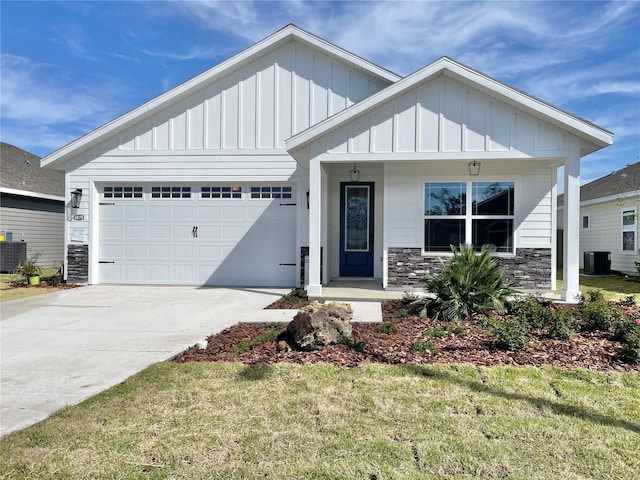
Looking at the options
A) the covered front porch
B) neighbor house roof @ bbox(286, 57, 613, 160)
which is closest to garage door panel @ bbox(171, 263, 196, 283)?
the covered front porch

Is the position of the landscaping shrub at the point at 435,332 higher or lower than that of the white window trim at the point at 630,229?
lower

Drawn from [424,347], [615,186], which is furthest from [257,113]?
[615,186]

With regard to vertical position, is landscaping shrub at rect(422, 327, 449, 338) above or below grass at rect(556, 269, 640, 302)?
below

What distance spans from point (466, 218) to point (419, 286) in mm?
1841

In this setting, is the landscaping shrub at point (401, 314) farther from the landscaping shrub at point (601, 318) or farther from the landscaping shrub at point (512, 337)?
the landscaping shrub at point (601, 318)

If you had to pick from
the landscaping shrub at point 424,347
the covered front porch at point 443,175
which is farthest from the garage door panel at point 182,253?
the landscaping shrub at point 424,347

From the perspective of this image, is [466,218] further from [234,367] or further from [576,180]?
[234,367]

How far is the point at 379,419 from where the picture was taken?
3.04m

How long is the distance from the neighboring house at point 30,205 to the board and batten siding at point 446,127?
13166 mm

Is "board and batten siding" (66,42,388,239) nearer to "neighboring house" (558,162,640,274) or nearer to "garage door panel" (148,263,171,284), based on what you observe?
"garage door panel" (148,263,171,284)

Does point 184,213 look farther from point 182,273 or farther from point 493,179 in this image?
point 493,179

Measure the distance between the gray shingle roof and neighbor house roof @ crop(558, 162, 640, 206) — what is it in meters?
20.7

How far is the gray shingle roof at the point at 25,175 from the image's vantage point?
14891mm

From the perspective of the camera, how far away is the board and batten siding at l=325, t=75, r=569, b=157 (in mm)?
7570
